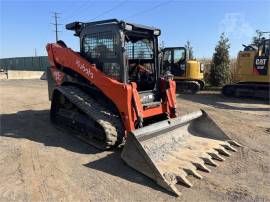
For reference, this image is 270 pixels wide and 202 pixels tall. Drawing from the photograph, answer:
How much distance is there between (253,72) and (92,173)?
11.4 m

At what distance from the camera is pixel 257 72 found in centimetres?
1424

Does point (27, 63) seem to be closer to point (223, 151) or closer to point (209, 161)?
point (223, 151)

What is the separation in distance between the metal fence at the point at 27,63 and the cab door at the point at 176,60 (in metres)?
31.6

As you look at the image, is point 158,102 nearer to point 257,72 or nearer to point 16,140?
point 16,140

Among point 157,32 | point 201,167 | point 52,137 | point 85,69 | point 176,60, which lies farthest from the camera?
point 176,60

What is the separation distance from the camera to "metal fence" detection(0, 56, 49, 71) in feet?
154

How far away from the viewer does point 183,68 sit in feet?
53.8

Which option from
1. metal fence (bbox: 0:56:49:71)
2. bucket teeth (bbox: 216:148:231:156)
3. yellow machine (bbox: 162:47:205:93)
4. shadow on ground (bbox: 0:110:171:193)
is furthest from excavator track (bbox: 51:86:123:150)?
metal fence (bbox: 0:56:49:71)

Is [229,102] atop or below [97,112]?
below

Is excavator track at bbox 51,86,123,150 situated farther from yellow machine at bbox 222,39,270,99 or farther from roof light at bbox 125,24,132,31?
yellow machine at bbox 222,39,270,99

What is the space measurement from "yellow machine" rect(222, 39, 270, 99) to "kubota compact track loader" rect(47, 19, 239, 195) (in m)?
8.35

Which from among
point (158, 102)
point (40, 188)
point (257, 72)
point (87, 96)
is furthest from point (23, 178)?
point (257, 72)

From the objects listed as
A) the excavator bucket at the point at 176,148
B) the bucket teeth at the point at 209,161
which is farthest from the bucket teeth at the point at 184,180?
the bucket teeth at the point at 209,161

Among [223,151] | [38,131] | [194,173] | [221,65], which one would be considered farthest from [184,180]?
[221,65]
